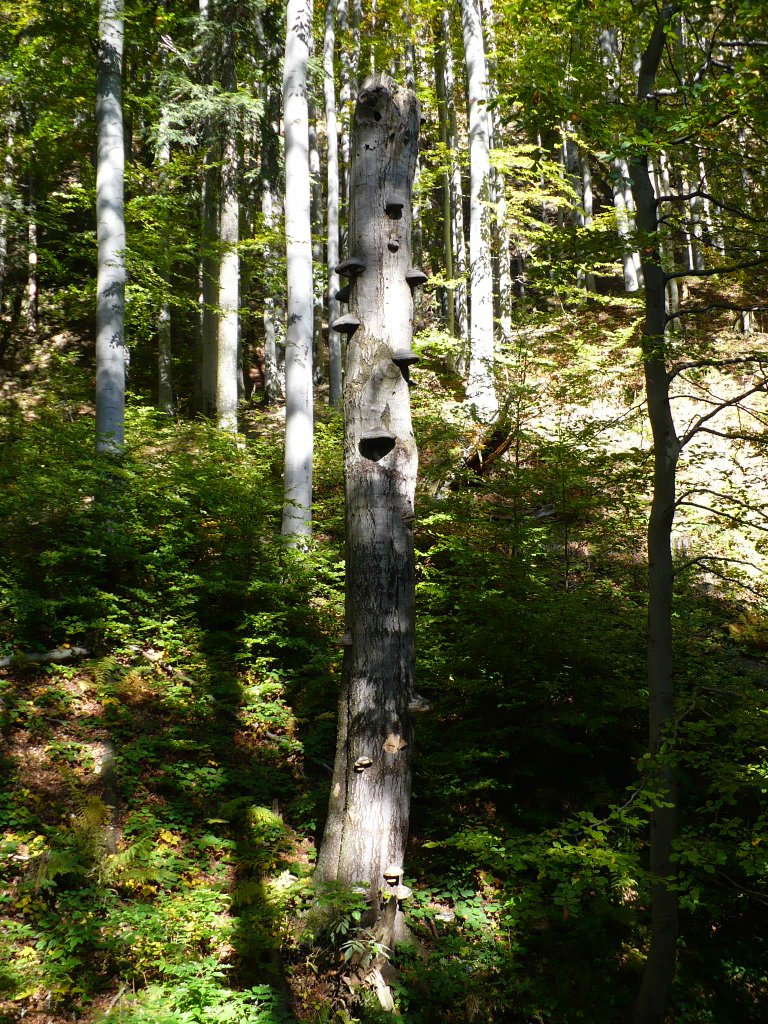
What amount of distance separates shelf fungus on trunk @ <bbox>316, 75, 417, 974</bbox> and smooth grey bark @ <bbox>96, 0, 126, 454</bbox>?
4.75 metres

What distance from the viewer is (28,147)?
15969mm

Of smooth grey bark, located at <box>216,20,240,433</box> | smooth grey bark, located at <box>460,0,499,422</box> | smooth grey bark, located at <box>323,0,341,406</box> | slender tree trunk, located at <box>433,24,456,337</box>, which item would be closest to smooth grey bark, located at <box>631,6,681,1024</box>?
smooth grey bark, located at <box>460,0,499,422</box>

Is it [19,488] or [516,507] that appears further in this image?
[19,488]

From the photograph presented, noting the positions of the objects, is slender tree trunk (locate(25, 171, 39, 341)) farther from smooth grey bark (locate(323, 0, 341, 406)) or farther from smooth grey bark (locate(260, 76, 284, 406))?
smooth grey bark (locate(323, 0, 341, 406))

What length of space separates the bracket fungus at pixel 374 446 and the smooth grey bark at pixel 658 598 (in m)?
1.58

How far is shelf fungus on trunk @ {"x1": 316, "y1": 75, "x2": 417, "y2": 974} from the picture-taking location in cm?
393

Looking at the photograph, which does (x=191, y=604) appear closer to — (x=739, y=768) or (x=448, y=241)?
(x=739, y=768)

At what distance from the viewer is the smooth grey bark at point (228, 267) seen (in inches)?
469

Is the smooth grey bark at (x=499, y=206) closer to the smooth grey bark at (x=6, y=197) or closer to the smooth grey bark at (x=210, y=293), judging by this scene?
the smooth grey bark at (x=210, y=293)

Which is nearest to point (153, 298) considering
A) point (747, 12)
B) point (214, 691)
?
point (214, 691)

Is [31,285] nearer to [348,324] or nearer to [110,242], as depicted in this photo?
[110,242]

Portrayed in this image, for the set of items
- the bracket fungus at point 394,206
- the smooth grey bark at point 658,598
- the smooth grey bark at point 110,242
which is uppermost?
the smooth grey bark at point 110,242

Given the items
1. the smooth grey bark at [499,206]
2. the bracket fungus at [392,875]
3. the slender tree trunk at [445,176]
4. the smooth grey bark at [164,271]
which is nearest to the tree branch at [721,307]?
the bracket fungus at [392,875]

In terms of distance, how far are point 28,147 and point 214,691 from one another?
1597cm
